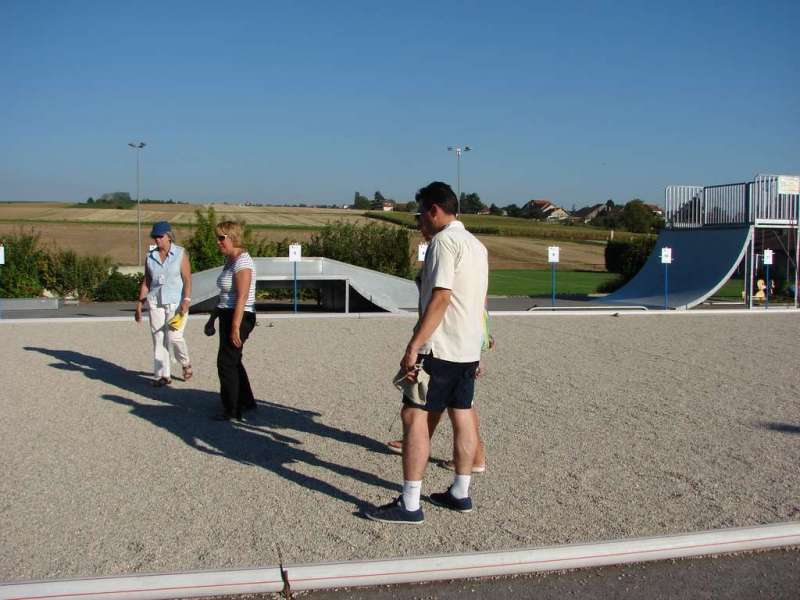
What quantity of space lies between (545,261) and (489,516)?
174 ft

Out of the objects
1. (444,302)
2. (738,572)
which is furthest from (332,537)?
(738,572)

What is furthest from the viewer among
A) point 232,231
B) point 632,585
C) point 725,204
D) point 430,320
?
point 725,204

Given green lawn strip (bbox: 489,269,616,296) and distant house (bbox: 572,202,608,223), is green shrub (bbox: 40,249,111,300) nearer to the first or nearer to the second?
green lawn strip (bbox: 489,269,616,296)

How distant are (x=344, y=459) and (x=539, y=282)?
114ft

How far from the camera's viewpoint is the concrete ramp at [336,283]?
20516 mm

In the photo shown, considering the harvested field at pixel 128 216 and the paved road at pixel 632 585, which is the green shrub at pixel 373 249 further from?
the harvested field at pixel 128 216

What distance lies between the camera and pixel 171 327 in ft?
29.8

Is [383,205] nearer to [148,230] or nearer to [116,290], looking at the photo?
[148,230]

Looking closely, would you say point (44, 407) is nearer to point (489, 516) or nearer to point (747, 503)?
point (489, 516)

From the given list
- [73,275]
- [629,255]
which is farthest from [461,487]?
[629,255]

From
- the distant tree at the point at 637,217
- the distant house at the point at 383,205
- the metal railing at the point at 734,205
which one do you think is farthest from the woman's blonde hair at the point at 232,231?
the distant tree at the point at 637,217

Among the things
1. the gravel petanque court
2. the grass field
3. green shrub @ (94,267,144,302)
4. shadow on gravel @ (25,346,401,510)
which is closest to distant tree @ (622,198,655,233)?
the grass field

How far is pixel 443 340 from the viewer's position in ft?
15.6

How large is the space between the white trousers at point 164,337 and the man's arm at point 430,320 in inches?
201
